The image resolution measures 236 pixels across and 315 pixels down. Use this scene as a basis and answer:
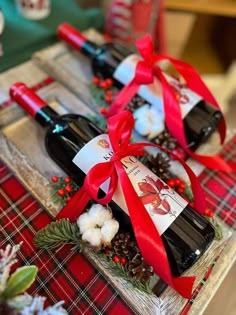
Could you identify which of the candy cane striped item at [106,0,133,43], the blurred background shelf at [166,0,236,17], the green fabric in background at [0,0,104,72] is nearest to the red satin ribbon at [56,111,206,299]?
the green fabric in background at [0,0,104,72]

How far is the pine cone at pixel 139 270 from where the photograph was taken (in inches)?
18.0

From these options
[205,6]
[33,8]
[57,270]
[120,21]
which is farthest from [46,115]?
[205,6]

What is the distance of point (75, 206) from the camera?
475mm

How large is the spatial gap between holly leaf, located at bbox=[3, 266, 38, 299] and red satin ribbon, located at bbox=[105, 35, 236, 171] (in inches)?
12.8

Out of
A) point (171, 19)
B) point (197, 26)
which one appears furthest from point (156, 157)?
point (197, 26)

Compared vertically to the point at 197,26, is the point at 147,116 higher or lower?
lower

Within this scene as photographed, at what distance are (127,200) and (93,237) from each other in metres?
0.07

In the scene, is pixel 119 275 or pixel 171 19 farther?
pixel 171 19

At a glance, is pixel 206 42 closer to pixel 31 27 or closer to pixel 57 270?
pixel 31 27

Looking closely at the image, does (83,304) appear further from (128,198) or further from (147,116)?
(147,116)

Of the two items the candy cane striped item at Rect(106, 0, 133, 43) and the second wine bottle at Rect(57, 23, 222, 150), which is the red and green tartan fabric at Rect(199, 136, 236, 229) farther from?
the candy cane striped item at Rect(106, 0, 133, 43)

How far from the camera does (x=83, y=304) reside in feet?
1.45

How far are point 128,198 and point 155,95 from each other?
25cm

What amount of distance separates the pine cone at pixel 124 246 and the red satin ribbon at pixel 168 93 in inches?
8.1
